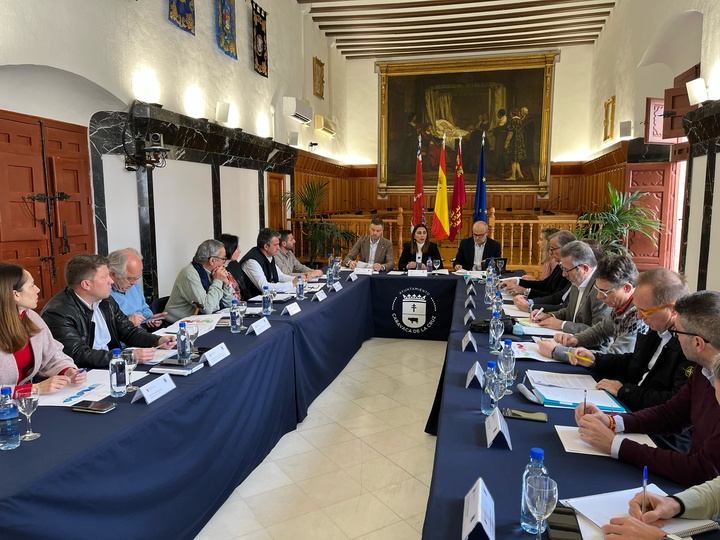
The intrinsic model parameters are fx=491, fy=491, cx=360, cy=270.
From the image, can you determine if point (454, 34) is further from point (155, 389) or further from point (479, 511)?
point (479, 511)

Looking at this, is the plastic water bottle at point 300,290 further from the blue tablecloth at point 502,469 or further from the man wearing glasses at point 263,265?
the blue tablecloth at point 502,469

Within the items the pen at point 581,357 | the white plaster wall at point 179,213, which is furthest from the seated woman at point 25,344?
the white plaster wall at point 179,213

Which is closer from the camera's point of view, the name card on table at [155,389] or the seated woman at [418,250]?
the name card on table at [155,389]

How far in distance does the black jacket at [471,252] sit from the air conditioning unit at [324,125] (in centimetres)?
469

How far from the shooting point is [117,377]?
1926mm

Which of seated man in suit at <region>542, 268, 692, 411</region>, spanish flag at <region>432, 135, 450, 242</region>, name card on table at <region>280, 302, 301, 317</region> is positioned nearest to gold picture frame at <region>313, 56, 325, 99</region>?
spanish flag at <region>432, 135, 450, 242</region>

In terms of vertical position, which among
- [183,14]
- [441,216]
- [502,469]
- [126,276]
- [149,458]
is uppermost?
[183,14]

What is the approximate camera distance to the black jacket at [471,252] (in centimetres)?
593

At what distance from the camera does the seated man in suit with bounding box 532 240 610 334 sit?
2.97m

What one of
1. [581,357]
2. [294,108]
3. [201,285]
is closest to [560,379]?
[581,357]

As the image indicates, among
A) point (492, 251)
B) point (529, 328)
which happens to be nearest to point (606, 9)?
point (492, 251)

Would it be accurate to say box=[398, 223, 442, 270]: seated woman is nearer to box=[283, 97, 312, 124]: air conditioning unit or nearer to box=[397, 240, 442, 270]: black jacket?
box=[397, 240, 442, 270]: black jacket

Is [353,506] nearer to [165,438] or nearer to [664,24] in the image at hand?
[165,438]

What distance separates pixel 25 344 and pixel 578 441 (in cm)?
211
